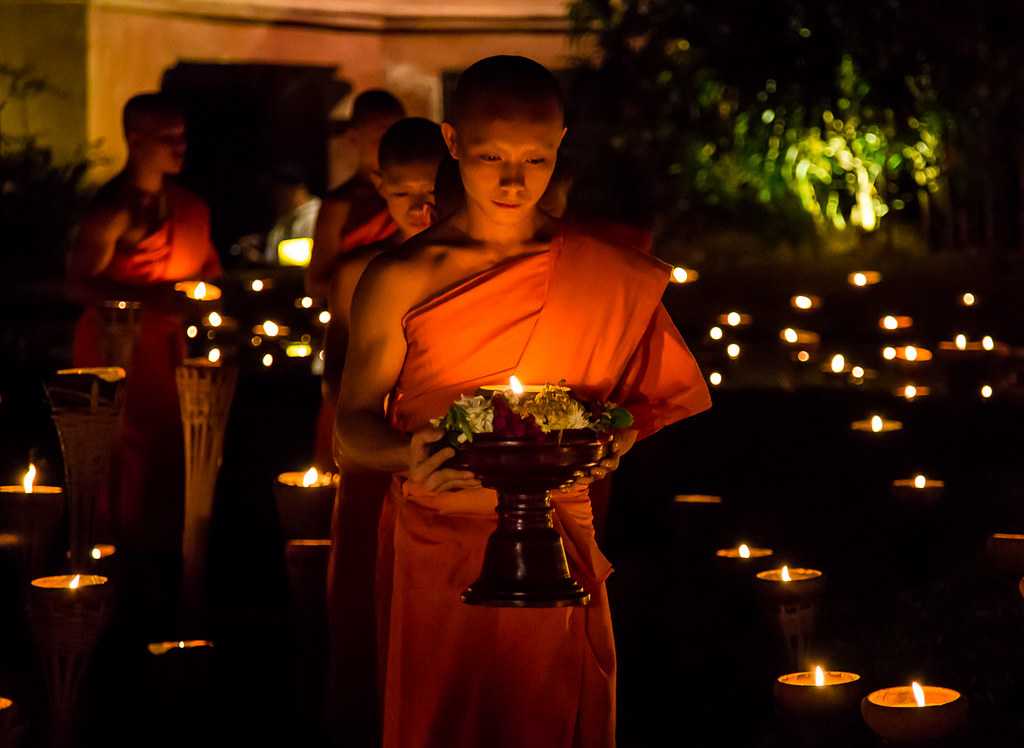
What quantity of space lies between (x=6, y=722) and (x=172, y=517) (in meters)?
3.19

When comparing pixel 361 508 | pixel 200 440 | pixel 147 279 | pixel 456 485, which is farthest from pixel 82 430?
pixel 456 485

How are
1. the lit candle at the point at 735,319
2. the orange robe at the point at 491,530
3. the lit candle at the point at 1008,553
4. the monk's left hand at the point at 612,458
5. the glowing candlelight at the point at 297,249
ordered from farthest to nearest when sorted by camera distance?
1. the lit candle at the point at 735,319
2. the glowing candlelight at the point at 297,249
3. the lit candle at the point at 1008,553
4. the orange robe at the point at 491,530
5. the monk's left hand at the point at 612,458

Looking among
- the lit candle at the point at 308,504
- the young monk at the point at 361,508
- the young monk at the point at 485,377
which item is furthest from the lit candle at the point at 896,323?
the young monk at the point at 485,377

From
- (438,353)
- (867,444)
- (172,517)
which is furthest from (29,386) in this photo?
(438,353)

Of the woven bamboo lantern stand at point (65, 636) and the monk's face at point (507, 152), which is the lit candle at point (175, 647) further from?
the monk's face at point (507, 152)

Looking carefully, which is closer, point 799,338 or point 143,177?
point 143,177

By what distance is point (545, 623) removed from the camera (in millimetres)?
2920

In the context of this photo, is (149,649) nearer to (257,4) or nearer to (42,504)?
(42,504)

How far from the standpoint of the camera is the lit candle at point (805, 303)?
32.8 feet

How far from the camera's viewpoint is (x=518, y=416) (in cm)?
267

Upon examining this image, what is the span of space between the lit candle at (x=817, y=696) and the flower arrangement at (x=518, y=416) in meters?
1.62

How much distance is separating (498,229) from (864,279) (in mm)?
7652

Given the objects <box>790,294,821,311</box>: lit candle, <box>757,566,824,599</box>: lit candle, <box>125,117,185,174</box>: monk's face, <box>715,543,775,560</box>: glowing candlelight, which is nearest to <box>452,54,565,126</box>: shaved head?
<box>757,566,824,599</box>: lit candle

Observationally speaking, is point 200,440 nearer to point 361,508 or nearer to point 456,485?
point 361,508
